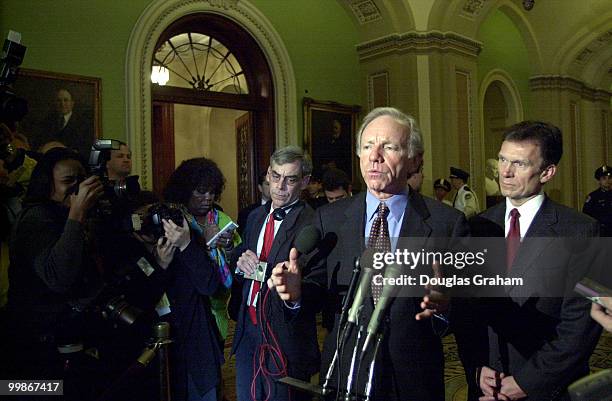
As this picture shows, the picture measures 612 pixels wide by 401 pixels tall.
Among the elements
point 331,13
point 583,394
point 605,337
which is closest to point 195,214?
point 583,394

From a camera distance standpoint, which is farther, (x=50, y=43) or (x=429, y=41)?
(x=429, y=41)

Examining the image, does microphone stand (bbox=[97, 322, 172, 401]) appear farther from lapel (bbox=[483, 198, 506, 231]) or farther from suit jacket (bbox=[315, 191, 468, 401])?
lapel (bbox=[483, 198, 506, 231])

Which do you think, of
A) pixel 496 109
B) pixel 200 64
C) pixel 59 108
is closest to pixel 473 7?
pixel 496 109

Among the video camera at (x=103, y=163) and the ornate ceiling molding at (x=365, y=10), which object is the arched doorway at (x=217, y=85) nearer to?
the ornate ceiling molding at (x=365, y=10)

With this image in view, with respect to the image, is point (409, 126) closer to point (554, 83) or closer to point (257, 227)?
point (257, 227)

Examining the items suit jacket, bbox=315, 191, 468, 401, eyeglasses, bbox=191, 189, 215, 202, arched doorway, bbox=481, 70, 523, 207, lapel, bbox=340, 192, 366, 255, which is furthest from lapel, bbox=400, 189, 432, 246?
arched doorway, bbox=481, 70, 523, 207

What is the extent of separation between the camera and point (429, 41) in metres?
8.12

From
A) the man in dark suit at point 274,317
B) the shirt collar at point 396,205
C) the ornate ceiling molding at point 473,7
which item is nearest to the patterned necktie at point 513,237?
the shirt collar at point 396,205

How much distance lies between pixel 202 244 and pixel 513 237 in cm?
125

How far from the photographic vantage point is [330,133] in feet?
26.1

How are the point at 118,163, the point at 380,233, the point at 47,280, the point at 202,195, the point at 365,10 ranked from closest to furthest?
the point at 380,233 < the point at 47,280 < the point at 202,195 < the point at 118,163 < the point at 365,10

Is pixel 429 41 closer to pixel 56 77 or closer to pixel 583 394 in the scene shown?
pixel 56 77

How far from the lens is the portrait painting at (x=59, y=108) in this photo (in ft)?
17.1

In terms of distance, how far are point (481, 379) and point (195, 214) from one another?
1.48 meters
